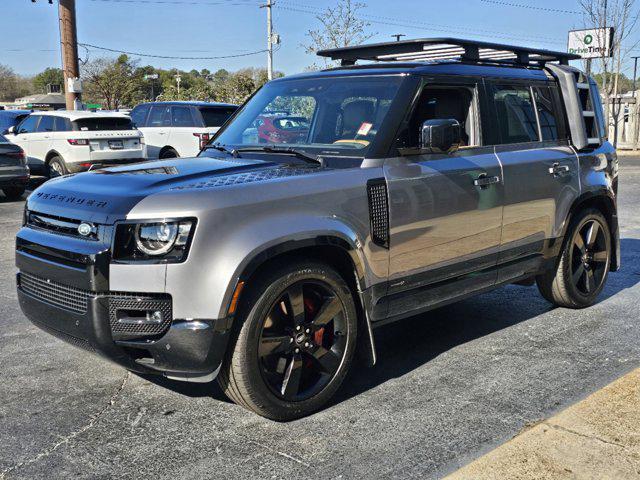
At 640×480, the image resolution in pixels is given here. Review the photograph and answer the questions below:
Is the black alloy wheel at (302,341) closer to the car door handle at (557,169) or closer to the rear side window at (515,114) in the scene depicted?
the rear side window at (515,114)

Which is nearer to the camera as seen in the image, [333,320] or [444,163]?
[333,320]

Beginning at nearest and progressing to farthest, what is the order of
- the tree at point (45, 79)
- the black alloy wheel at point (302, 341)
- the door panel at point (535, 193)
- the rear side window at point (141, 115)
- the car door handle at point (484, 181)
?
the black alloy wheel at point (302, 341) → the car door handle at point (484, 181) → the door panel at point (535, 193) → the rear side window at point (141, 115) → the tree at point (45, 79)

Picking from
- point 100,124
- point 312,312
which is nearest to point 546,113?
point 312,312

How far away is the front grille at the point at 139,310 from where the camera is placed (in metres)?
3.44

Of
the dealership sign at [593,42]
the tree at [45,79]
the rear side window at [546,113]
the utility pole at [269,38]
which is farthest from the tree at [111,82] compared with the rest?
the rear side window at [546,113]

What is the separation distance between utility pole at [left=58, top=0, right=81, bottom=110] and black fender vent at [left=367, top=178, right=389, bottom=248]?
21297 mm

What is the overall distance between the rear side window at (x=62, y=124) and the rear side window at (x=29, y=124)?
917 mm

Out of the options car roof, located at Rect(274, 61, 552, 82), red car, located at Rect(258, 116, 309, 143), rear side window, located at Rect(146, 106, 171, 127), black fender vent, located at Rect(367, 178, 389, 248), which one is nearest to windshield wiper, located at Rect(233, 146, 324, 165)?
red car, located at Rect(258, 116, 309, 143)

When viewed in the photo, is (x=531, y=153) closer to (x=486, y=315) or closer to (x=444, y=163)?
(x=444, y=163)

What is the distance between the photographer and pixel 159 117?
17.2 meters

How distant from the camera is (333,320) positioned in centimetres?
405

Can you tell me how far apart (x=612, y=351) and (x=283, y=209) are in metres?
2.71

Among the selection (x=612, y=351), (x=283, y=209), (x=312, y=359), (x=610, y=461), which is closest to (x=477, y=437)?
(x=610, y=461)

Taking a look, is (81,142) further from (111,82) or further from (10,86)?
(10,86)
